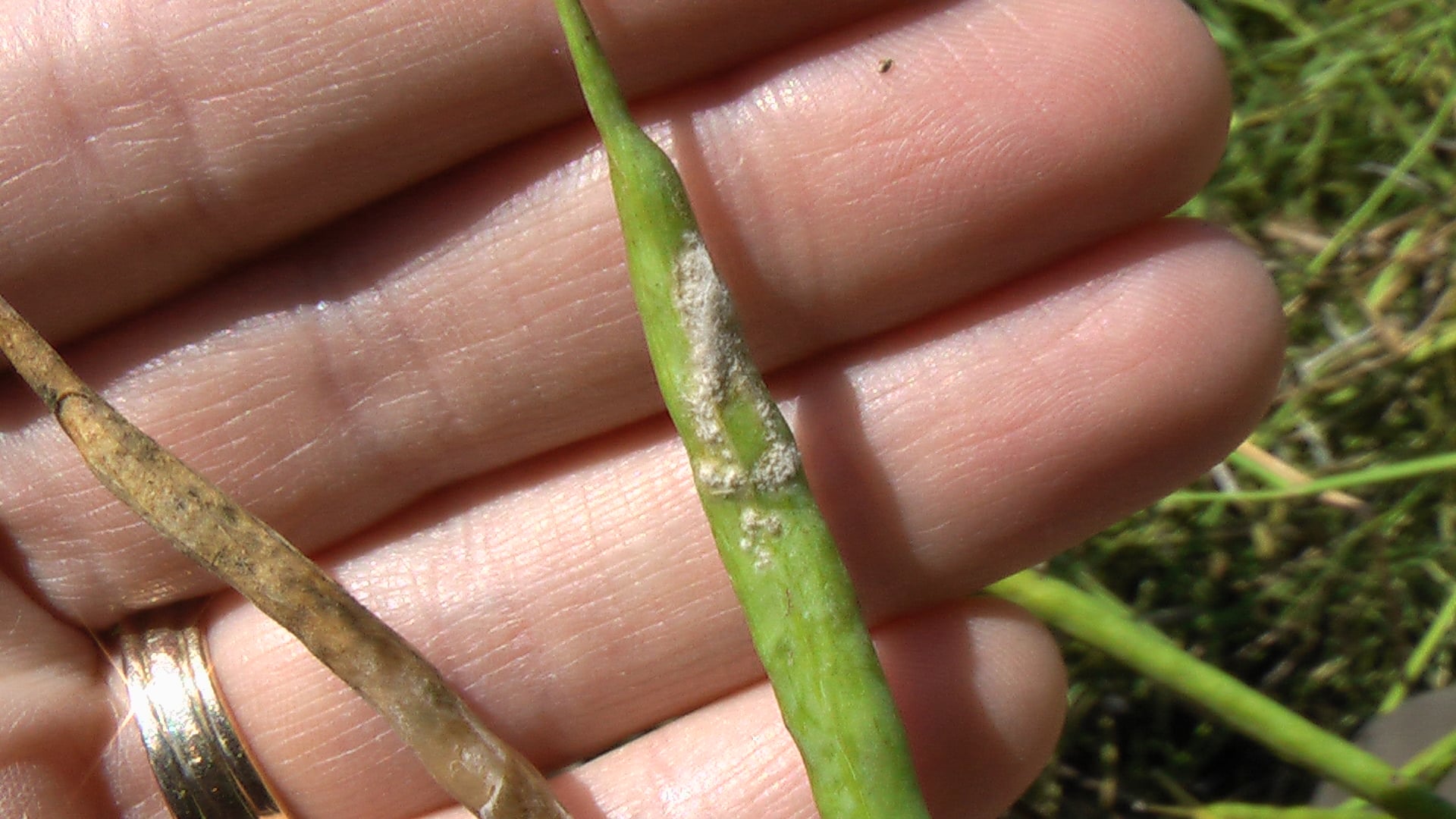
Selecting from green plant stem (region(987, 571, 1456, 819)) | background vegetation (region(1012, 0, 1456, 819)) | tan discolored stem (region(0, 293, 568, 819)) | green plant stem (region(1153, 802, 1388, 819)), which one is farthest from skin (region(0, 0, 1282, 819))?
background vegetation (region(1012, 0, 1456, 819))

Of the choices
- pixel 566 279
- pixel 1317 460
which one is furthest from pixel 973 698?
pixel 1317 460

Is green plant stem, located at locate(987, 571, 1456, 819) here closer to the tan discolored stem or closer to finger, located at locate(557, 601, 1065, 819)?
finger, located at locate(557, 601, 1065, 819)

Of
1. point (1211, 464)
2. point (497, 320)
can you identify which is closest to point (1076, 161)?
point (1211, 464)

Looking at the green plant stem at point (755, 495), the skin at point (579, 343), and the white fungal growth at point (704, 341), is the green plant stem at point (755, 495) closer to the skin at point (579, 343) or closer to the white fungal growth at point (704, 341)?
the white fungal growth at point (704, 341)

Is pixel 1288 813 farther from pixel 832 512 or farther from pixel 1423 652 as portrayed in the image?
pixel 832 512

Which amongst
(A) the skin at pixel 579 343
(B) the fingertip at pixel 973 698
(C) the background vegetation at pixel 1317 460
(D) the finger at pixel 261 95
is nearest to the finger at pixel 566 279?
(A) the skin at pixel 579 343

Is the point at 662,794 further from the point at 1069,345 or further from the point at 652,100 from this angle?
the point at 652,100
